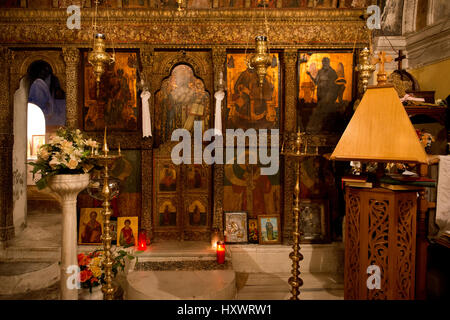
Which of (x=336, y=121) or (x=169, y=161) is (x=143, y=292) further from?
(x=336, y=121)

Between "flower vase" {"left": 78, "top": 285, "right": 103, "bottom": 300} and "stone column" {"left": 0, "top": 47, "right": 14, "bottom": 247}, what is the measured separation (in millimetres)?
3111

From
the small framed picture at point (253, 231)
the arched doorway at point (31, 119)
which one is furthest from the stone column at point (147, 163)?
the arched doorway at point (31, 119)

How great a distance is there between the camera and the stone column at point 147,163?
5.61 metres

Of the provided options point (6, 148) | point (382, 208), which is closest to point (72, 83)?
point (6, 148)

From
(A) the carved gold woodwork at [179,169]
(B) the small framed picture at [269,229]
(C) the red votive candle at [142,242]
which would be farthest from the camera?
(A) the carved gold woodwork at [179,169]

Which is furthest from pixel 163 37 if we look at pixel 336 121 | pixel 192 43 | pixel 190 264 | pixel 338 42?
pixel 190 264

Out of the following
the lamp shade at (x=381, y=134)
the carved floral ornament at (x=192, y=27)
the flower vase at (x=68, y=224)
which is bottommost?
the flower vase at (x=68, y=224)

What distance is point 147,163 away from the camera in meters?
5.68

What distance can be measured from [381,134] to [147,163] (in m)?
4.56

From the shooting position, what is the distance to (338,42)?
18.4 ft

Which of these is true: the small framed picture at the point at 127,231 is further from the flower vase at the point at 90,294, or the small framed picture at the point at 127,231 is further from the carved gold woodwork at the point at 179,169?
the flower vase at the point at 90,294

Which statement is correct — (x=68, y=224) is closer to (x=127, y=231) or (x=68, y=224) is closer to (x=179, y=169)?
(x=127, y=231)

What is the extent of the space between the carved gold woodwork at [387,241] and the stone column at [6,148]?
644cm
